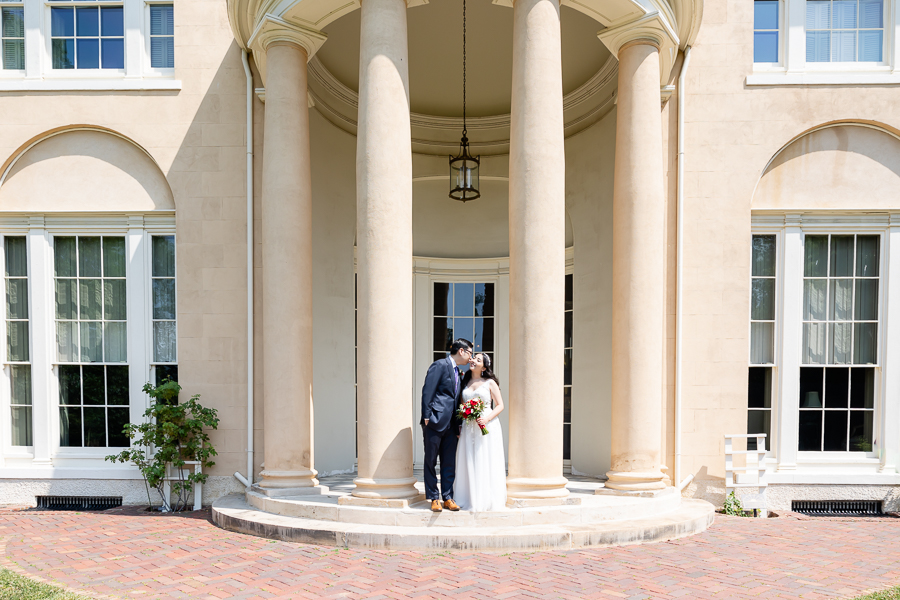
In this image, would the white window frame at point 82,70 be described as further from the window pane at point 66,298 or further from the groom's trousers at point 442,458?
the groom's trousers at point 442,458

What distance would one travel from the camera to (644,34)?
8273mm

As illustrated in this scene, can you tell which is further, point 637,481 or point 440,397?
point 637,481

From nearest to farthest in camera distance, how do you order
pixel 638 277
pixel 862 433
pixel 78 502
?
pixel 638 277, pixel 862 433, pixel 78 502

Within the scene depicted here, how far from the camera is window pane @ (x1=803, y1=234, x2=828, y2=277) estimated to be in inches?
393

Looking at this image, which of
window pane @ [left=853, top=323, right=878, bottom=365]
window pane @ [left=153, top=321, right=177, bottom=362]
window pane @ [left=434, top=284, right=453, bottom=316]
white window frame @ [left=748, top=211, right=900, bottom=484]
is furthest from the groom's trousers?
window pane @ [left=853, top=323, right=878, bottom=365]

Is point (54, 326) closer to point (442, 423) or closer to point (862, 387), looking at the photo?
point (442, 423)

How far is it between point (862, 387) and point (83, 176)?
39.1 ft

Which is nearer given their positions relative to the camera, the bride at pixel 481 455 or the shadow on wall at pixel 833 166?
the bride at pixel 481 455

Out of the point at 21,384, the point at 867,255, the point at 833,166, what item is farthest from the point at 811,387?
the point at 21,384

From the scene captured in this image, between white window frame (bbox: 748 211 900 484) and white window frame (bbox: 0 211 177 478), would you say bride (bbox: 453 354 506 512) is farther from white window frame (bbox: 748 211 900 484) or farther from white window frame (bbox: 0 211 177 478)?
white window frame (bbox: 0 211 177 478)

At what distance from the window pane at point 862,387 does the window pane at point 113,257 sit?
36.0 feet

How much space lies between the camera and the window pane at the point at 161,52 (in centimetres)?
1030

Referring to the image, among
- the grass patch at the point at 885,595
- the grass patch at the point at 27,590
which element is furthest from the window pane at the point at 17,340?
the grass patch at the point at 885,595

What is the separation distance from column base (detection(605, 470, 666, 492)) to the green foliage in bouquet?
18.1 ft
